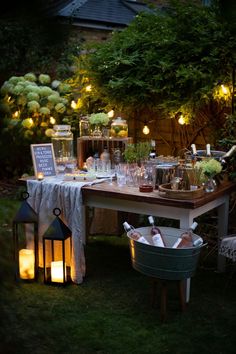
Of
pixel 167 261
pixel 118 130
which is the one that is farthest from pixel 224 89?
pixel 167 261

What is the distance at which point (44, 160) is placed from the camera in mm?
4309

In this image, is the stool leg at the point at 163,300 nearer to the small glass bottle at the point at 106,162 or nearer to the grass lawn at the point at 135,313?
the grass lawn at the point at 135,313

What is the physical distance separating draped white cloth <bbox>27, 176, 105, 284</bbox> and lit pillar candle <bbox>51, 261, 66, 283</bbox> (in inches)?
3.8

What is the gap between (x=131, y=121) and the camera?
564cm

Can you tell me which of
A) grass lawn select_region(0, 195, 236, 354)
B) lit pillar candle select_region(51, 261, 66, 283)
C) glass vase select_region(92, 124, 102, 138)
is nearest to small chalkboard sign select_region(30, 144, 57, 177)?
glass vase select_region(92, 124, 102, 138)

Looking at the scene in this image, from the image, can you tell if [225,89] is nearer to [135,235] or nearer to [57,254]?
[135,235]

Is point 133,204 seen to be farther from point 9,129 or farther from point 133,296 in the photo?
point 9,129

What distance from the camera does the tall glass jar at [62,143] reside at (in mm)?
4617

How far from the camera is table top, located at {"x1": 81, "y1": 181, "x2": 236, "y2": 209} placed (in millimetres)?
3523

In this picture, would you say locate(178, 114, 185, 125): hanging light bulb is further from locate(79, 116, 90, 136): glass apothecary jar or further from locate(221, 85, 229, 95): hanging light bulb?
locate(79, 116, 90, 136): glass apothecary jar

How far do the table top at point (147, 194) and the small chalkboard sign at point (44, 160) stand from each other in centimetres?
46

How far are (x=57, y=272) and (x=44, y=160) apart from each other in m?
1.00

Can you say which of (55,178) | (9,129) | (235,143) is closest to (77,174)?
(55,178)

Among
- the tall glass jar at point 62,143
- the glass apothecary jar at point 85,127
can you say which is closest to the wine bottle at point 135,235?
the tall glass jar at point 62,143
